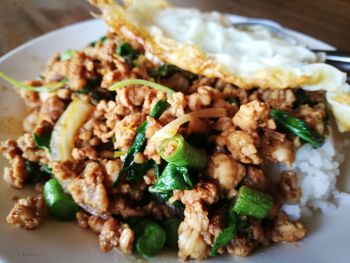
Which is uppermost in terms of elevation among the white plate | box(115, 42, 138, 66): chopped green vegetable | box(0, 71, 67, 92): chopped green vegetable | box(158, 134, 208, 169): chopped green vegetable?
box(115, 42, 138, 66): chopped green vegetable

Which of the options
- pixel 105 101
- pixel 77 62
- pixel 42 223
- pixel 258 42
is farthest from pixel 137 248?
pixel 258 42

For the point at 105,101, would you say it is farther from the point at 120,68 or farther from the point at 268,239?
the point at 268,239

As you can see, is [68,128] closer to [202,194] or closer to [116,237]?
[116,237]

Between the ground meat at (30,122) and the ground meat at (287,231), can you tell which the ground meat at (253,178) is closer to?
the ground meat at (287,231)

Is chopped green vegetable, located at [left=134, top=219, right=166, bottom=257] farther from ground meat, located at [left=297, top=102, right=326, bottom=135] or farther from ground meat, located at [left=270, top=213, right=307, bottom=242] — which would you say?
ground meat, located at [left=297, top=102, right=326, bottom=135]

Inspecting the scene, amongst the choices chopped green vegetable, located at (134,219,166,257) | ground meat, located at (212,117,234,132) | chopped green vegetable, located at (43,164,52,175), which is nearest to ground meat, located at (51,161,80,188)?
chopped green vegetable, located at (43,164,52,175)

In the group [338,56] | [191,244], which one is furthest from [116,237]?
[338,56]
